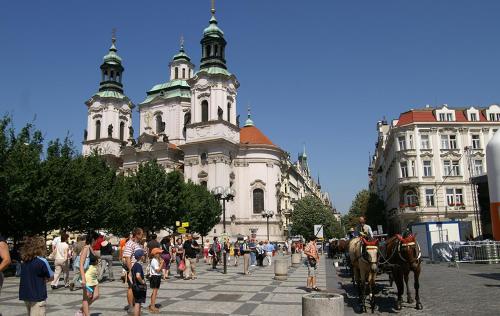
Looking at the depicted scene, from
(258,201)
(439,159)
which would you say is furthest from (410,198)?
(258,201)

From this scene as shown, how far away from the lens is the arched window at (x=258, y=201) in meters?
63.7

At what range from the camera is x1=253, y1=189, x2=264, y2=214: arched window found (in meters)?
63.7

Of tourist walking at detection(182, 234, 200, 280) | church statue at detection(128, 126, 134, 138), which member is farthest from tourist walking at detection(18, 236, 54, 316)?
church statue at detection(128, 126, 134, 138)

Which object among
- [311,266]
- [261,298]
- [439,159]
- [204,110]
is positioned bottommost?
[261,298]

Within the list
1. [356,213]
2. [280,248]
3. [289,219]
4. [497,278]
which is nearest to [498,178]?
[497,278]

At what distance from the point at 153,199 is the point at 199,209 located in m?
8.55

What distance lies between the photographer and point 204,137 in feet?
202

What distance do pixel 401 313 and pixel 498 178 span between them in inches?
661

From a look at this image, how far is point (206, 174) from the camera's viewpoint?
61188mm

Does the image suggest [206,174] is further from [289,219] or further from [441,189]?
[441,189]

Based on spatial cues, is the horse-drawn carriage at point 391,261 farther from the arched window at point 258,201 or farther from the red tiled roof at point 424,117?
the arched window at point 258,201

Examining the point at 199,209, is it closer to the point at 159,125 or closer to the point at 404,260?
the point at 159,125

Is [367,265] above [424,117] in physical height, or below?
below

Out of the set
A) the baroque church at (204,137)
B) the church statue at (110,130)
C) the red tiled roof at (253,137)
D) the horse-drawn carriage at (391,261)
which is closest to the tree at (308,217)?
the baroque church at (204,137)
